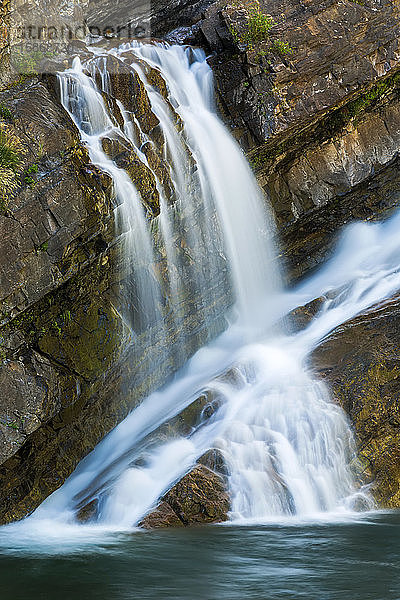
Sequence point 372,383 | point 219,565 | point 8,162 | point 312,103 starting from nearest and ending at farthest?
1. point 219,565
2. point 8,162
3. point 372,383
4. point 312,103

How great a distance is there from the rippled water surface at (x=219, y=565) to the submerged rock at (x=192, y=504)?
14.6 inches

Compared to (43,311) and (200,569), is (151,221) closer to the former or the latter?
(43,311)

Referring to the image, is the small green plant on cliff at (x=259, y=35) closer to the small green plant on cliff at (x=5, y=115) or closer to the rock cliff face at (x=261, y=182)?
the rock cliff face at (x=261, y=182)

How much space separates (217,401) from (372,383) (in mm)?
2671

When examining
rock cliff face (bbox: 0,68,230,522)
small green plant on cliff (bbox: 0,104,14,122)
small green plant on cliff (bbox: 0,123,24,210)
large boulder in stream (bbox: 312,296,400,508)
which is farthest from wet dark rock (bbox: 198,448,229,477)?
small green plant on cliff (bbox: 0,104,14,122)

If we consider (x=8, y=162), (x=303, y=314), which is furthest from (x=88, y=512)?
(x=303, y=314)

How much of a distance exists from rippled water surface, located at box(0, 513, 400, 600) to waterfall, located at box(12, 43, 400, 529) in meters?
0.98

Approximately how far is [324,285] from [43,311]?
7.06 m

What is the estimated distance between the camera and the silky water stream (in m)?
7.01

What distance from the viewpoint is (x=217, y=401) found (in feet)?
36.3

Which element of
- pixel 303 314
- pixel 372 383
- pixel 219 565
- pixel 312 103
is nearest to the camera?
pixel 219 565

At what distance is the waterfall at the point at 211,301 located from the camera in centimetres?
962

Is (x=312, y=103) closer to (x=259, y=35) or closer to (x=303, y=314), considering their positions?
(x=259, y=35)

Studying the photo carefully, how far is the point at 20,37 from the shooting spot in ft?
45.1
